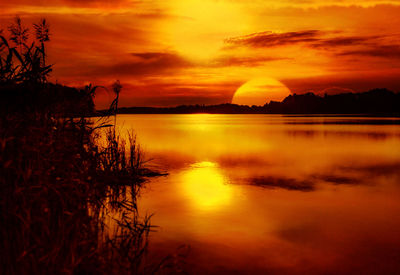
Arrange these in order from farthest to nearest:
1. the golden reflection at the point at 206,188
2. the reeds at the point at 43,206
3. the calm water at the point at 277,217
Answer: the golden reflection at the point at 206,188 < the calm water at the point at 277,217 < the reeds at the point at 43,206

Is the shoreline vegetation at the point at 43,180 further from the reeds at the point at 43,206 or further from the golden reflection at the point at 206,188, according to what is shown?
the golden reflection at the point at 206,188

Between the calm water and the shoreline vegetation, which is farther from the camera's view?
the calm water

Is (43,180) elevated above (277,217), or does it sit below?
above

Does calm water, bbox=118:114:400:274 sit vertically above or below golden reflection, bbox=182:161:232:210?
above

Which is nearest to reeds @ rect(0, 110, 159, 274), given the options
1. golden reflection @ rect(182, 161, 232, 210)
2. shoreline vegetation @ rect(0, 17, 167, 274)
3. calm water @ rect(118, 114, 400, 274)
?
shoreline vegetation @ rect(0, 17, 167, 274)

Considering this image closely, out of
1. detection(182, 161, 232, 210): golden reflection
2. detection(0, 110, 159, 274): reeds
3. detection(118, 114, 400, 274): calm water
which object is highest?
detection(0, 110, 159, 274): reeds

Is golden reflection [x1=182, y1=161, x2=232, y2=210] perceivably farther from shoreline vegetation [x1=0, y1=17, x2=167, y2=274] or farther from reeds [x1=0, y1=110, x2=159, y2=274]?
reeds [x1=0, y1=110, x2=159, y2=274]

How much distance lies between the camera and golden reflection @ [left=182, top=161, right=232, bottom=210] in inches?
614

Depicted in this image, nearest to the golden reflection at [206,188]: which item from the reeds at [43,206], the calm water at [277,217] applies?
the calm water at [277,217]

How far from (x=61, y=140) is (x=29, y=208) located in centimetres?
142

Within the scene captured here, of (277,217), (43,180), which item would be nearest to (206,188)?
(277,217)

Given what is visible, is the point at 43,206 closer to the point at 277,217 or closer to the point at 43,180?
the point at 43,180

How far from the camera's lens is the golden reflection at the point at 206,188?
51.2ft

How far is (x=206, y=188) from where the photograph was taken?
18.5m
